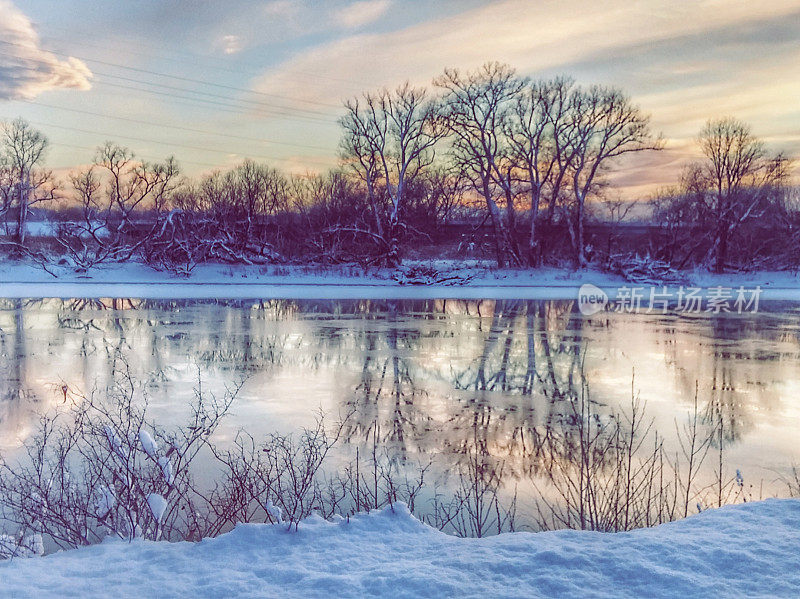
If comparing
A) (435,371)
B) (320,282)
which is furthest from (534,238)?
(435,371)

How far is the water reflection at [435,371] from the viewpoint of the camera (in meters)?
9.81

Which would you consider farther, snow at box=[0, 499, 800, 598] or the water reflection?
the water reflection

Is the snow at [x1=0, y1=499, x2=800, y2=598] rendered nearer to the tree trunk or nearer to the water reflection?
the water reflection

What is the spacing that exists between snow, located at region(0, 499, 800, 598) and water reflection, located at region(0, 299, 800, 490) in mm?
2691

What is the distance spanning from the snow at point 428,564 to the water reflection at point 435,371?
2691 mm

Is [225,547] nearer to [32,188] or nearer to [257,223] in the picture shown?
[257,223]

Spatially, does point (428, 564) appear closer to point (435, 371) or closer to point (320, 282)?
point (435, 371)

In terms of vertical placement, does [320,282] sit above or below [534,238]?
below

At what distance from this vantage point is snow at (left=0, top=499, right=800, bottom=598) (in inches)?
185

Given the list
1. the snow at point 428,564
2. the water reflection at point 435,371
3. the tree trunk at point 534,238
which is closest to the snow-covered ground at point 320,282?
the tree trunk at point 534,238

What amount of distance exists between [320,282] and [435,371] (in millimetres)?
25264

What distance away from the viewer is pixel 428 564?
5.06m

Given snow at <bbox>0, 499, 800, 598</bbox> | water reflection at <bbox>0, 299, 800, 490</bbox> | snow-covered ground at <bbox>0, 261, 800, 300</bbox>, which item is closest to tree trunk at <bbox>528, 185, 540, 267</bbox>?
snow-covered ground at <bbox>0, 261, 800, 300</bbox>

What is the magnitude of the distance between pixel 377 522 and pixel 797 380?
1132cm
